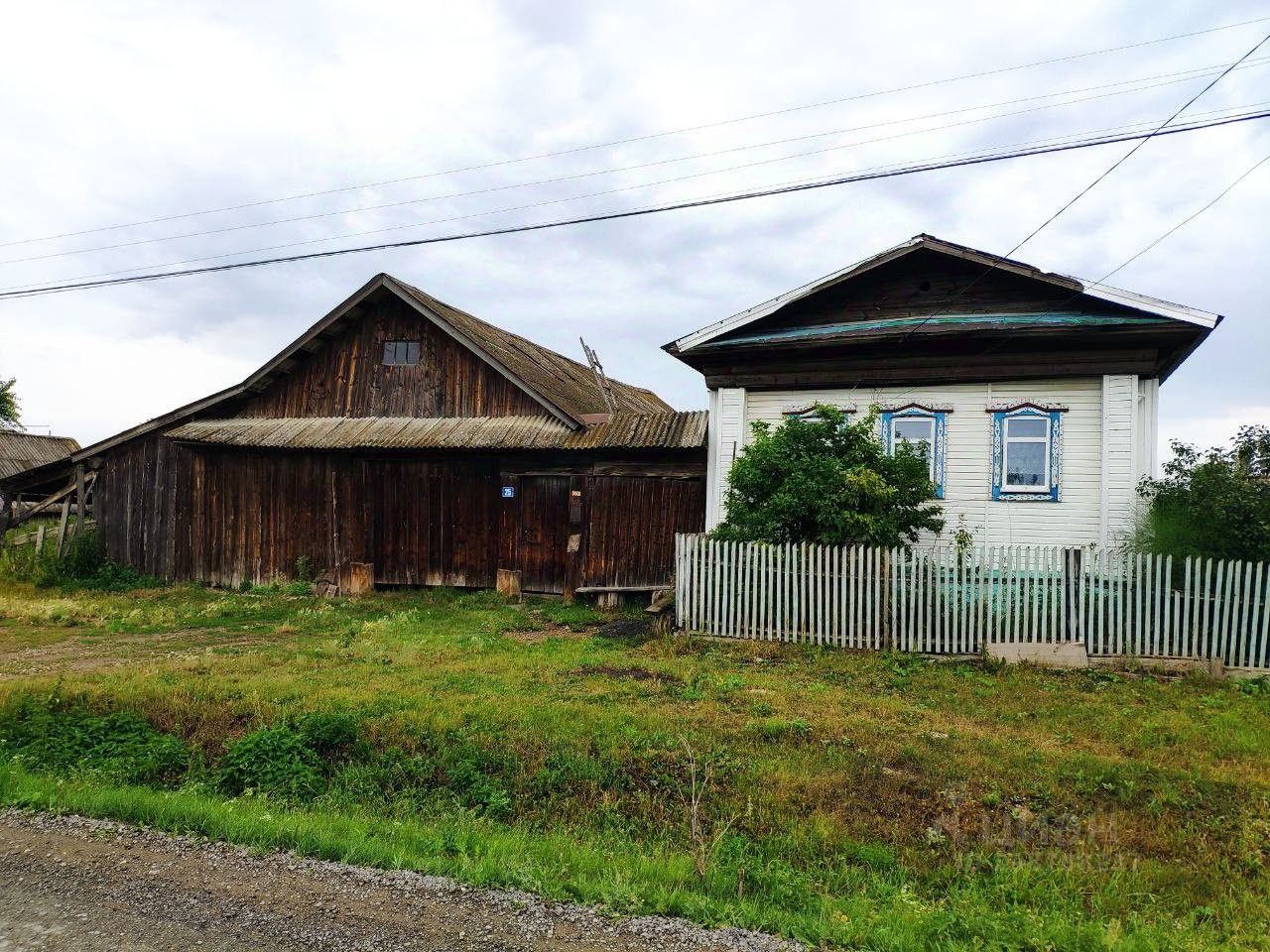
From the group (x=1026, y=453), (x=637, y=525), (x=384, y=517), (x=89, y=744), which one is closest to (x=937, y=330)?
(x=1026, y=453)

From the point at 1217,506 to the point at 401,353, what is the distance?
15629mm

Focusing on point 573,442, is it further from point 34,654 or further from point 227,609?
point 34,654

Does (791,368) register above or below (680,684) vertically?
above

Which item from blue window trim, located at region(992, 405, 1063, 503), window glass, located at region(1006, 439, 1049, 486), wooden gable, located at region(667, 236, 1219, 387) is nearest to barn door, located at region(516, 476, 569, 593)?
wooden gable, located at region(667, 236, 1219, 387)

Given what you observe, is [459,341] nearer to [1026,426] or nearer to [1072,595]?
[1026,426]

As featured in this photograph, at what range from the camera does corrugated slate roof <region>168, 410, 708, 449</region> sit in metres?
15.7

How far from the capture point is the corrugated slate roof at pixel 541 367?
17.3 m

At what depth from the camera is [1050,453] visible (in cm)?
1330

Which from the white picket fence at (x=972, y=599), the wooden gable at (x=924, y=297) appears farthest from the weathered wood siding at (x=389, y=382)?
the white picket fence at (x=972, y=599)

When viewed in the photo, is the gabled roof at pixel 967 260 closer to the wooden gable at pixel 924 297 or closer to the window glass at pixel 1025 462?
the wooden gable at pixel 924 297

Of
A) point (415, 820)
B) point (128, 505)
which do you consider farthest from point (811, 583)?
point (128, 505)

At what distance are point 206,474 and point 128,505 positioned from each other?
2237mm

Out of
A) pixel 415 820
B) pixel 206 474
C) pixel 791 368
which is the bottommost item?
pixel 415 820

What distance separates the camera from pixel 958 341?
44.4 ft
